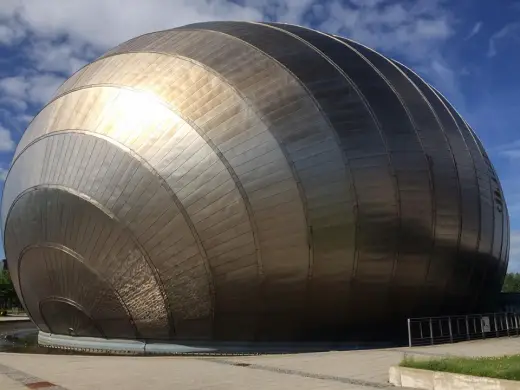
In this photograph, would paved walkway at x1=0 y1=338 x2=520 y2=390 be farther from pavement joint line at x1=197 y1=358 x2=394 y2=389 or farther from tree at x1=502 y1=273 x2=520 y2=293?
tree at x1=502 y1=273 x2=520 y2=293

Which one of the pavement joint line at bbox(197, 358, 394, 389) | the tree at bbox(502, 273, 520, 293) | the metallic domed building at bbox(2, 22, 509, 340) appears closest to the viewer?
the pavement joint line at bbox(197, 358, 394, 389)

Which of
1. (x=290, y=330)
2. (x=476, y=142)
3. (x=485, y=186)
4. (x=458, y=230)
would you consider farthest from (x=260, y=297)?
(x=476, y=142)

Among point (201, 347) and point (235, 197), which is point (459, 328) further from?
point (235, 197)

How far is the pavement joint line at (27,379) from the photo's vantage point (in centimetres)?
1022

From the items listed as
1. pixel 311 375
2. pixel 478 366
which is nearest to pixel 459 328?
pixel 311 375

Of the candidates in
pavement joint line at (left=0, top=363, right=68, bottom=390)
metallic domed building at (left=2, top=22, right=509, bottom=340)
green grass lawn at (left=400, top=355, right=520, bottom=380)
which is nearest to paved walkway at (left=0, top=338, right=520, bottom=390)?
pavement joint line at (left=0, top=363, right=68, bottom=390)

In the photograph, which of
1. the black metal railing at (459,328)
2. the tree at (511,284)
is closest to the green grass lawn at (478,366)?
the black metal railing at (459,328)

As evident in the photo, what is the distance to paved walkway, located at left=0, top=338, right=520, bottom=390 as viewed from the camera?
10367mm

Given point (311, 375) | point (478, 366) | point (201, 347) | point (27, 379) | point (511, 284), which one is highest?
point (511, 284)

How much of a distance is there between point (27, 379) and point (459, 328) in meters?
14.9

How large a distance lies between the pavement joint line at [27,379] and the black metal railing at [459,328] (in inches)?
421

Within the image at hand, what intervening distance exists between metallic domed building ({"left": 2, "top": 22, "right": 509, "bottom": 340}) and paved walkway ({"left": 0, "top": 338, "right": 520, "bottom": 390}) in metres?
1.79

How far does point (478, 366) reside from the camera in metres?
9.58

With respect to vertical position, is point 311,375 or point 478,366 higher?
point 478,366
